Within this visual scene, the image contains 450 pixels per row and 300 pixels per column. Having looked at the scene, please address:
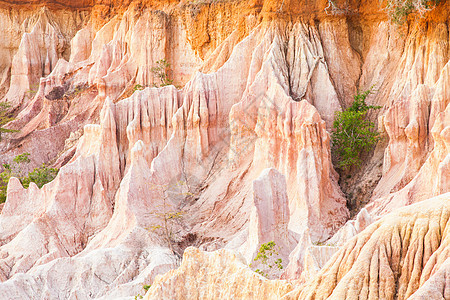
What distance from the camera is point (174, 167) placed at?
→ 2728 cm

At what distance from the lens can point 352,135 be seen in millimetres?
24750

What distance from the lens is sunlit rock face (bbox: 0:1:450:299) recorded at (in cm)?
2041

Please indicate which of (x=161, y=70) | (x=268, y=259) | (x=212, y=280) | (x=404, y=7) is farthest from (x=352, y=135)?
(x=161, y=70)

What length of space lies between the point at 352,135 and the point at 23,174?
57.5 feet

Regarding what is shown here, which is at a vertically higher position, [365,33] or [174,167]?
[365,33]

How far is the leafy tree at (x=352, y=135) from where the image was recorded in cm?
2469

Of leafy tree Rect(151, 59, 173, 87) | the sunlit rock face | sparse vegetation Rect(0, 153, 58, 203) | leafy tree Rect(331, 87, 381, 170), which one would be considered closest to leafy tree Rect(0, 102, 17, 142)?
sparse vegetation Rect(0, 153, 58, 203)

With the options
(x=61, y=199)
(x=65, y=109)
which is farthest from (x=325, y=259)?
(x=65, y=109)

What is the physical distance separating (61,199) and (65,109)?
12.8m

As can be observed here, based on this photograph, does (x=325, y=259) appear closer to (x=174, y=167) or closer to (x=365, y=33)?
(x=174, y=167)

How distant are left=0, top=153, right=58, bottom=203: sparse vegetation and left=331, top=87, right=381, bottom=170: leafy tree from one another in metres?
12.5

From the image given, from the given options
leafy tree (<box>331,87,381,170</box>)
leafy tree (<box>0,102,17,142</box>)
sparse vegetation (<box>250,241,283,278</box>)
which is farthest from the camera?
leafy tree (<box>0,102,17,142</box>)

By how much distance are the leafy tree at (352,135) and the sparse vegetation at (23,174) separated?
40.9 feet

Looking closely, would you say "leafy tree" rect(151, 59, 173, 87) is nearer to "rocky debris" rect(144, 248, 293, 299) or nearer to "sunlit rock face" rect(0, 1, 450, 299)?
"sunlit rock face" rect(0, 1, 450, 299)
